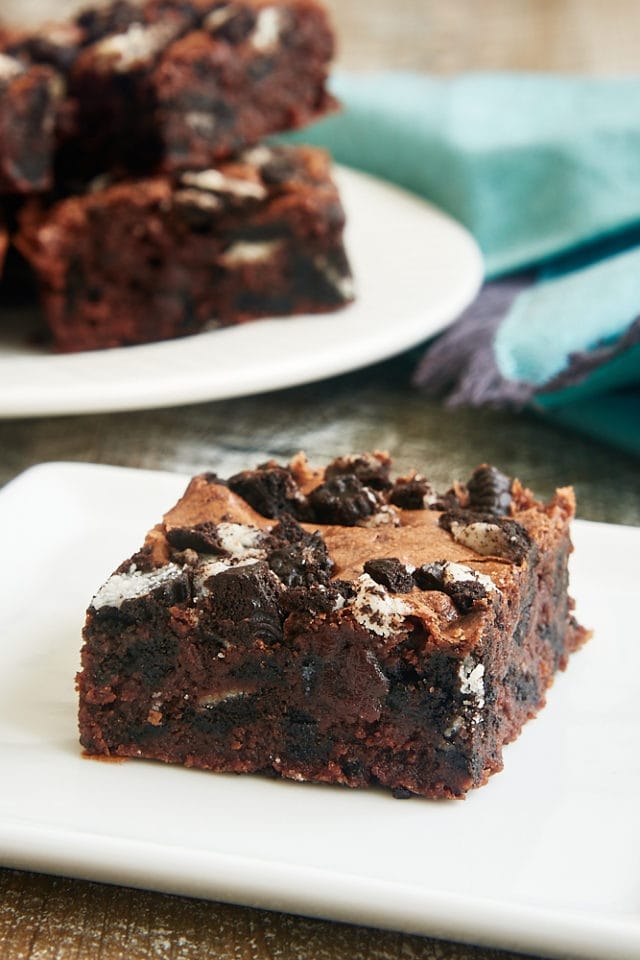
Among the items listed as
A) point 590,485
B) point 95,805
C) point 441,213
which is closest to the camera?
point 95,805

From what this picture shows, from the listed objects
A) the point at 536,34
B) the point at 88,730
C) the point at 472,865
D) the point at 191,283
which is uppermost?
the point at 472,865

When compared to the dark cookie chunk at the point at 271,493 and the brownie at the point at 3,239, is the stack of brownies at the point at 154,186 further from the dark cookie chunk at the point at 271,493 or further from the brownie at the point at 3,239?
the dark cookie chunk at the point at 271,493

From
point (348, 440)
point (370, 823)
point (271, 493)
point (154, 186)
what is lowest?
point (348, 440)

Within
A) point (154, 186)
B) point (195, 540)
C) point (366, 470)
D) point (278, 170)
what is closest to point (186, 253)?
point (154, 186)

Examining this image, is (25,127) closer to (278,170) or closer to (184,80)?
(184,80)

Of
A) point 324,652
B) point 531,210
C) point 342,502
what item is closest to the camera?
point 324,652

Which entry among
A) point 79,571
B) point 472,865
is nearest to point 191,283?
point 79,571

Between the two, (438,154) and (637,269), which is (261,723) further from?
(438,154)

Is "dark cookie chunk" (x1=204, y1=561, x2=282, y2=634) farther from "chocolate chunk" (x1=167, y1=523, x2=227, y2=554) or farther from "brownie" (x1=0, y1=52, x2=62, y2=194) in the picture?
"brownie" (x1=0, y1=52, x2=62, y2=194)
